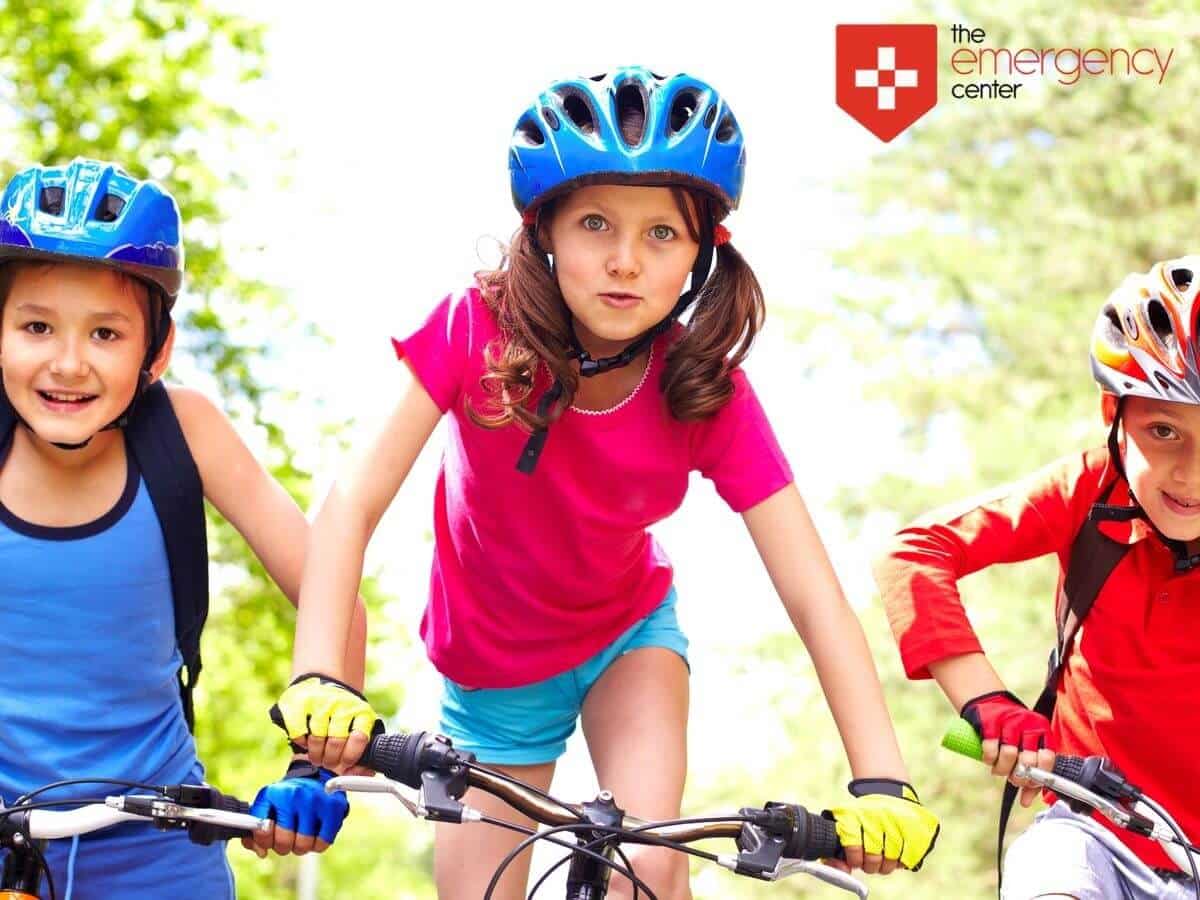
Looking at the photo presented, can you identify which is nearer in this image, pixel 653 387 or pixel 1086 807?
pixel 1086 807

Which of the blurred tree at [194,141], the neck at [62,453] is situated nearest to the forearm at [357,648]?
the neck at [62,453]

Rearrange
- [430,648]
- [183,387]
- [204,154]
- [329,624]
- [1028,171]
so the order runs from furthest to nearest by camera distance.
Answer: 1. [1028,171]
2. [204,154]
3. [430,648]
4. [183,387]
5. [329,624]

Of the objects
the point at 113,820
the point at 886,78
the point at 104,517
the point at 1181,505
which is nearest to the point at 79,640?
the point at 104,517

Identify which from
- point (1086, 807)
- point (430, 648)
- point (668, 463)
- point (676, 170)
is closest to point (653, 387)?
point (668, 463)

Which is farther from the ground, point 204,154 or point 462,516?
point 204,154

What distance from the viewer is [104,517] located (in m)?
4.27

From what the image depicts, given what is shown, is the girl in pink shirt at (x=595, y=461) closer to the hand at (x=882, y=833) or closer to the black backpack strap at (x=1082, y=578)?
the hand at (x=882, y=833)

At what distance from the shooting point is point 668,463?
458 cm

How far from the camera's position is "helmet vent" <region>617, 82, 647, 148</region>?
445 cm

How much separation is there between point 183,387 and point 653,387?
123 centimetres

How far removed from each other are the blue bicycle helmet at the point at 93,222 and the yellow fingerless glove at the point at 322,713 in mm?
1364

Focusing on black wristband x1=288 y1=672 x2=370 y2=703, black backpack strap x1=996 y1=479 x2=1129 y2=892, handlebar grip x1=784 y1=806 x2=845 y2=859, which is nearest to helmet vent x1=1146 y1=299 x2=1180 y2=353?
black backpack strap x1=996 y1=479 x2=1129 y2=892

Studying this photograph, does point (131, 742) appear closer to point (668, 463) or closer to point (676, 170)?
point (668, 463)

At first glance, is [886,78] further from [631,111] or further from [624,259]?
[624,259]
